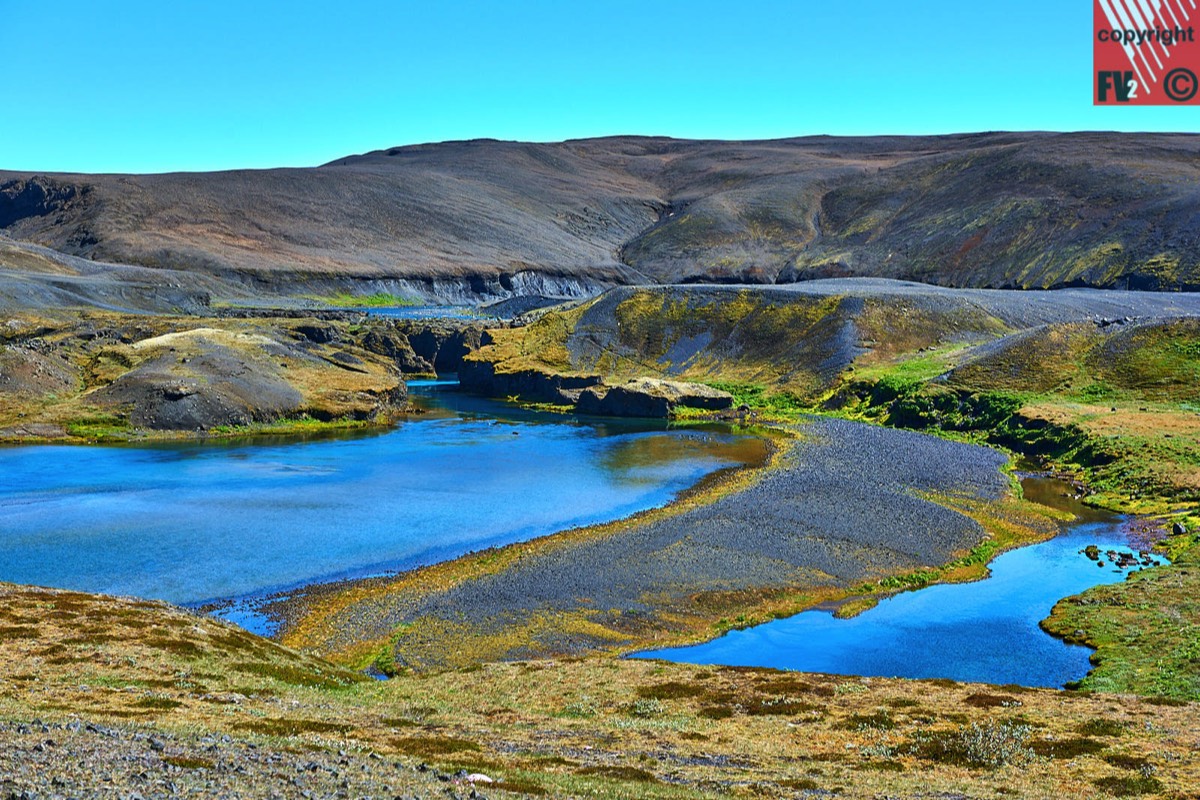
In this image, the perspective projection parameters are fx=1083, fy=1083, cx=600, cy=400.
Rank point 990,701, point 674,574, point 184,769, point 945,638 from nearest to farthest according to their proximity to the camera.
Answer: point 184,769
point 990,701
point 945,638
point 674,574

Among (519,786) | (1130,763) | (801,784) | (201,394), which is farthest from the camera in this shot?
(201,394)

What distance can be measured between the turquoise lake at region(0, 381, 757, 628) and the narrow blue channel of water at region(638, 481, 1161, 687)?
18.6 metres

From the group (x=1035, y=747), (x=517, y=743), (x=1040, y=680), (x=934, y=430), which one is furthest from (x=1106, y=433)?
(x=517, y=743)

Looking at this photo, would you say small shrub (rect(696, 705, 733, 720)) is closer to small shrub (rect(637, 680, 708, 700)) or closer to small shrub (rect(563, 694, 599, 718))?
small shrub (rect(637, 680, 708, 700))

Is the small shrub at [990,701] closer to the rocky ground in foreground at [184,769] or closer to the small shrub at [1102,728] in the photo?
the small shrub at [1102,728]

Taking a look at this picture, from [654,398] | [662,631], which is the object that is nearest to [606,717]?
[662,631]

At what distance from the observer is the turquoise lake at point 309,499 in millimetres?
51969

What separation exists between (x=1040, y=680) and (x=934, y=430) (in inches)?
2295

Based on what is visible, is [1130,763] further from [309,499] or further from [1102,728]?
[309,499]

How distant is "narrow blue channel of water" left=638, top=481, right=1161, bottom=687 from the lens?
39.7 metres

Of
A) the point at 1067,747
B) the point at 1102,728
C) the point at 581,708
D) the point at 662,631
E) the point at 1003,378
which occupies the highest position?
the point at 1003,378

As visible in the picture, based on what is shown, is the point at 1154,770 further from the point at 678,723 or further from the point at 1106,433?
the point at 1106,433

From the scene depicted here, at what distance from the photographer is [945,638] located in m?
43.2

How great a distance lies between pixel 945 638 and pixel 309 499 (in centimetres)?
4049
